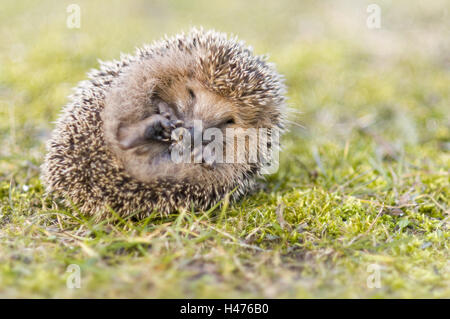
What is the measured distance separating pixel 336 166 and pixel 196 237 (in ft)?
7.81

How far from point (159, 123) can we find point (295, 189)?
155 cm

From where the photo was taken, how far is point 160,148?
4.05 metres

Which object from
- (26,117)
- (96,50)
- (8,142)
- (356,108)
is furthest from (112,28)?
(356,108)

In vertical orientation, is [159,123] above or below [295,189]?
above

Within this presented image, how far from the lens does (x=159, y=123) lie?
3947 mm

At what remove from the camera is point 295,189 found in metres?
4.35

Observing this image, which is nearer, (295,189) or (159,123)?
(159,123)

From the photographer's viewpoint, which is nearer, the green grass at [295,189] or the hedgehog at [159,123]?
the green grass at [295,189]

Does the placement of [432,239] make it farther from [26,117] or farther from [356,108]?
[26,117]

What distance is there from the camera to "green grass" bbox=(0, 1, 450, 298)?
2.91 meters

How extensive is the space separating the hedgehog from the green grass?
22 centimetres

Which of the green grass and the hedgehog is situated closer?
the green grass

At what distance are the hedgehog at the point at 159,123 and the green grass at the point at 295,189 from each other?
219mm

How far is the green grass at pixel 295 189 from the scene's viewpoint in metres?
2.91
